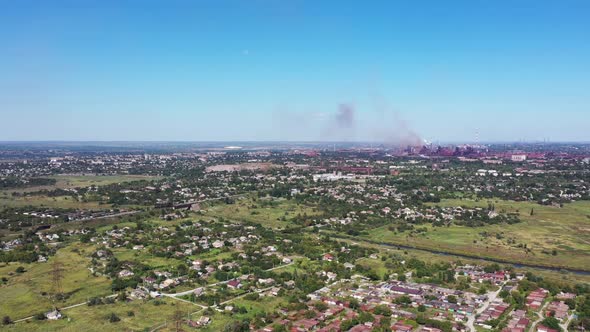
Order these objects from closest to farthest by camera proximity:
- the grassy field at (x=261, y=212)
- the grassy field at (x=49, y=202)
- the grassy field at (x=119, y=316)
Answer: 1. the grassy field at (x=119, y=316)
2. the grassy field at (x=261, y=212)
3. the grassy field at (x=49, y=202)

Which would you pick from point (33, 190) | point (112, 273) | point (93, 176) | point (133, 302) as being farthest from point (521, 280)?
point (93, 176)

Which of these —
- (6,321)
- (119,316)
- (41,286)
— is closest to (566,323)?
(119,316)

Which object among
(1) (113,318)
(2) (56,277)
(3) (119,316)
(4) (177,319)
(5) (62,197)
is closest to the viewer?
(4) (177,319)

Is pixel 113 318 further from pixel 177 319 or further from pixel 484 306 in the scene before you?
pixel 484 306

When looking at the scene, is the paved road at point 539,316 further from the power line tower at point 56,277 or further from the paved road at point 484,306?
the power line tower at point 56,277

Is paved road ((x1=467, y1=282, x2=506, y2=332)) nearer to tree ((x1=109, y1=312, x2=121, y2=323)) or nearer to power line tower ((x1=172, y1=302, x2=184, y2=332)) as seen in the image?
power line tower ((x1=172, y1=302, x2=184, y2=332))

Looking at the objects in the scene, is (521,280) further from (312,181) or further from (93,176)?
(93,176)

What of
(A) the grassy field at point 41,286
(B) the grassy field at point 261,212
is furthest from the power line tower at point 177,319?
(B) the grassy field at point 261,212
